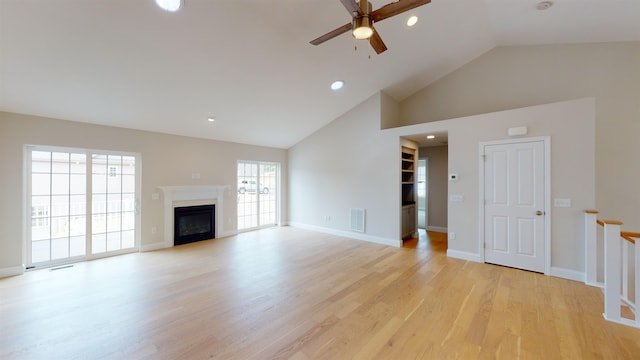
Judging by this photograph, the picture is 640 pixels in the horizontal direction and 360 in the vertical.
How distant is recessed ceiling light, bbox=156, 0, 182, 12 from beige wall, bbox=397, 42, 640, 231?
5.42 metres

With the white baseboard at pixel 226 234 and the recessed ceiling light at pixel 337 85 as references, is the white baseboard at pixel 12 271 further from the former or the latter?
the recessed ceiling light at pixel 337 85

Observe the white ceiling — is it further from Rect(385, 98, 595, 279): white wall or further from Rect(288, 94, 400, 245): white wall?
Rect(385, 98, 595, 279): white wall

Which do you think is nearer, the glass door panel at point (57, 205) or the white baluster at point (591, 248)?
the white baluster at point (591, 248)

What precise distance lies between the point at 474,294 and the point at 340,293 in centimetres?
171

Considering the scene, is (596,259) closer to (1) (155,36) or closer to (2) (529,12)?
(2) (529,12)

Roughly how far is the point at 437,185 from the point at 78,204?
8.17m

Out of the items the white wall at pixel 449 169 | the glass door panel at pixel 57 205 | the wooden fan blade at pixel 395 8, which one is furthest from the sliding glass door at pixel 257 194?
the wooden fan blade at pixel 395 8

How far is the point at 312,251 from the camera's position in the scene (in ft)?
16.2

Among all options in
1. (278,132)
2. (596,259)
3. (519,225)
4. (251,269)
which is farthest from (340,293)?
(278,132)

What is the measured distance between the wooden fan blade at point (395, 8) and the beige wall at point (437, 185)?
5459 mm

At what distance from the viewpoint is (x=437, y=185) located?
7035 mm

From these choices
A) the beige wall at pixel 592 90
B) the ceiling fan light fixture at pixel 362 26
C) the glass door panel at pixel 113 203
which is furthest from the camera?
the glass door panel at pixel 113 203

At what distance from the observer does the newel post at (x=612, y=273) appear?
2.51 m

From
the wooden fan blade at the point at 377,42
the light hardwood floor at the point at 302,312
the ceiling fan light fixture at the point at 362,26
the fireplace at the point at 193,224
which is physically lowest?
the light hardwood floor at the point at 302,312
